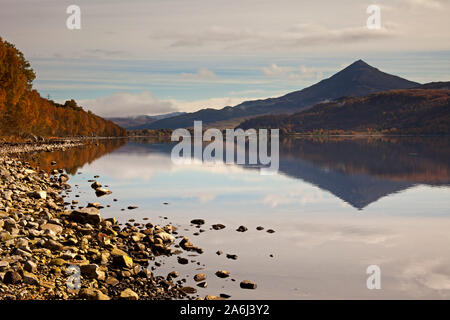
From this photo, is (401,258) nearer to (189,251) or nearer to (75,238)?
(189,251)

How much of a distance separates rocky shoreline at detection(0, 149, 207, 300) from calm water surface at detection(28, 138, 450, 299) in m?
1.12

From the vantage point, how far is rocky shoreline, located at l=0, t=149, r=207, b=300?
1168cm

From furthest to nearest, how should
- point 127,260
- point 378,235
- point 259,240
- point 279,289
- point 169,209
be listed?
point 169,209
point 378,235
point 259,240
point 127,260
point 279,289

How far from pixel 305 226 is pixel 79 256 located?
12.6 meters

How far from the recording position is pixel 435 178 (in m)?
45.3

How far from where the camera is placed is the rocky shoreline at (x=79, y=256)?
38.3 ft

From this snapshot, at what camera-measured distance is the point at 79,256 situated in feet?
48.1

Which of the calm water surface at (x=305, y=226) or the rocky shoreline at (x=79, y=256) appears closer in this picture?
the rocky shoreline at (x=79, y=256)

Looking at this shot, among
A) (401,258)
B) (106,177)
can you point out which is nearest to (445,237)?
(401,258)

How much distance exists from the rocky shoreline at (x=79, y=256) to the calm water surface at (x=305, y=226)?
3.67 feet

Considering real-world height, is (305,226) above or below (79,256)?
below

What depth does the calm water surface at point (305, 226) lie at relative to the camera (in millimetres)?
14398
